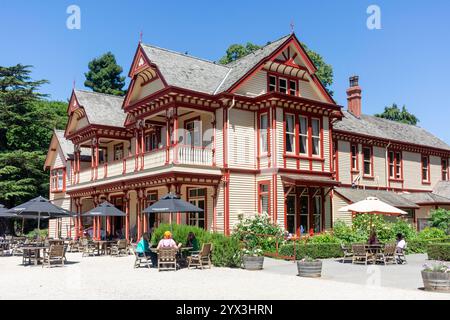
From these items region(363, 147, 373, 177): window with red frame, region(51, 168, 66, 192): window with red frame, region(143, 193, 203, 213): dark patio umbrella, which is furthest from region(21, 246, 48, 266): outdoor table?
region(363, 147, 373, 177): window with red frame

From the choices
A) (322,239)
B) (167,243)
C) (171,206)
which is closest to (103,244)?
(171,206)

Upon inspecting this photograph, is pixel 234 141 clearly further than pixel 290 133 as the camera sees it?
No

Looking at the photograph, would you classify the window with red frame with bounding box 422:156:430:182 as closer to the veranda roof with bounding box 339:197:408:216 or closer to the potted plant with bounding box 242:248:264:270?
the veranda roof with bounding box 339:197:408:216

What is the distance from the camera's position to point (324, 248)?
2266cm

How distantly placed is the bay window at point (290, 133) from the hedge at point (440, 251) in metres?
8.21

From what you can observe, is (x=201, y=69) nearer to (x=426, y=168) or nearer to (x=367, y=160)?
(x=367, y=160)

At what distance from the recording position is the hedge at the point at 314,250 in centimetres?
2170

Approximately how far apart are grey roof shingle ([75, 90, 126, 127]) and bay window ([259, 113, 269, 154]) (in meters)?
11.0

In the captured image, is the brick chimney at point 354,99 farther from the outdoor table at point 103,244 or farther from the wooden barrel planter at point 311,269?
the wooden barrel planter at point 311,269

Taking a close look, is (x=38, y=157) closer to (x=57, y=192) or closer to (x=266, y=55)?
(x=57, y=192)

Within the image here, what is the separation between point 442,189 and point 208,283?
29.9 meters

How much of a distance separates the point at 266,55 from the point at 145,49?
657cm

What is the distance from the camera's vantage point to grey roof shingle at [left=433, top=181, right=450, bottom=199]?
38.1 meters

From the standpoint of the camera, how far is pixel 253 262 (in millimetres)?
17953
